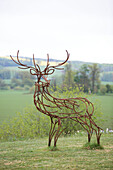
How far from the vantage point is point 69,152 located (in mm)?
4820

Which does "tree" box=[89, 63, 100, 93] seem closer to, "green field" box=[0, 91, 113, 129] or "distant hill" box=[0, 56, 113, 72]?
"distant hill" box=[0, 56, 113, 72]

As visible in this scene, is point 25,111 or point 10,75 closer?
point 25,111

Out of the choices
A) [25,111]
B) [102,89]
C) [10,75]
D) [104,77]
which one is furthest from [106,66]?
[25,111]

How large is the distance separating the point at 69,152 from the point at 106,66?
22.4m

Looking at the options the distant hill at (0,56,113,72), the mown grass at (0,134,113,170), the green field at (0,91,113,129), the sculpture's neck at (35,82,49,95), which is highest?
the distant hill at (0,56,113,72)

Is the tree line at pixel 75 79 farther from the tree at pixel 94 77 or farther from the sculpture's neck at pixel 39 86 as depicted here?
the sculpture's neck at pixel 39 86

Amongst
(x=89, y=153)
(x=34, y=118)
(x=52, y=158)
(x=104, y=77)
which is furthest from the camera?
(x=104, y=77)

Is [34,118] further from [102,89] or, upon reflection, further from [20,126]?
[102,89]

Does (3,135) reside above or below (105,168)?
below

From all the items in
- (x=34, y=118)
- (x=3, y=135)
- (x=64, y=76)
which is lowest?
(x=3, y=135)

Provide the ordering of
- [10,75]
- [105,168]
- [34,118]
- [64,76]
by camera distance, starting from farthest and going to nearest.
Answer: [10,75] → [64,76] → [34,118] → [105,168]

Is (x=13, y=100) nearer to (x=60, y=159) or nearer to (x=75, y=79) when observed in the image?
(x=75, y=79)

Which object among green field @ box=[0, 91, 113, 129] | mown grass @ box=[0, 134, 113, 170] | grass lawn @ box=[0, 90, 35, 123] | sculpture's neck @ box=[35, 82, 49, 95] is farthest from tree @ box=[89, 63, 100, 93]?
sculpture's neck @ box=[35, 82, 49, 95]

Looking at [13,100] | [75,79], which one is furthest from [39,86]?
[13,100]
